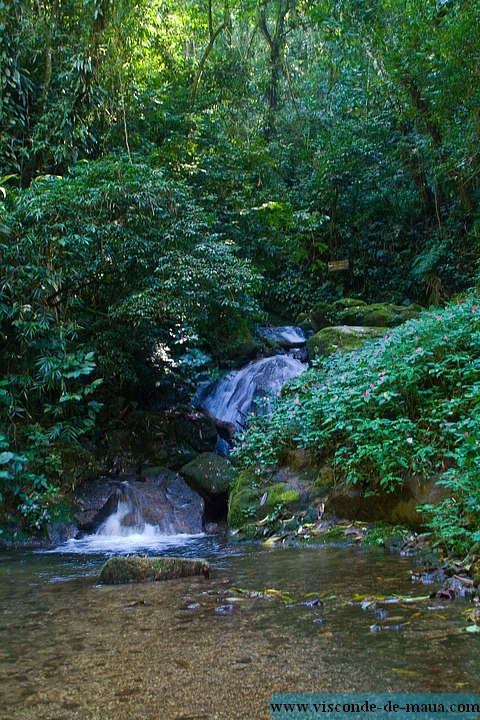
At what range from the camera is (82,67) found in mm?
10125

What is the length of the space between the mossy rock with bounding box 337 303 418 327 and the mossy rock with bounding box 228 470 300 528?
24.0ft

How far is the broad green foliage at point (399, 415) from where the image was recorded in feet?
17.0

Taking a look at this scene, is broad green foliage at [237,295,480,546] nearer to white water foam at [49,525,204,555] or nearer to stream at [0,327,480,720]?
stream at [0,327,480,720]

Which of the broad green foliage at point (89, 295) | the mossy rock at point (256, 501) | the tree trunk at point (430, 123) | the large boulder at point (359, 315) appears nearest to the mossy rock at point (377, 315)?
the large boulder at point (359, 315)

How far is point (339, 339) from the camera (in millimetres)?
10672

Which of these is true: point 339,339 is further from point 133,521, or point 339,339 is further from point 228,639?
point 228,639

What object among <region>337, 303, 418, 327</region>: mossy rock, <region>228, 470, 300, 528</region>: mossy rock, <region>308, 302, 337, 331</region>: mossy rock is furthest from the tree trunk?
<region>228, 470, 300, 528</region>: mossy rock

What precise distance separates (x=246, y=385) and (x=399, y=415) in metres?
5.77

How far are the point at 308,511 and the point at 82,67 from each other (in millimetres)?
8774

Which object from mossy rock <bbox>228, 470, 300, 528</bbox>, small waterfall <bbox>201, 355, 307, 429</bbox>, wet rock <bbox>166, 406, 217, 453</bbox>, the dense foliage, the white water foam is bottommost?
Answer: the white water foam

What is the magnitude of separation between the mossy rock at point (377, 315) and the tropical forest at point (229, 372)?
0.07 m

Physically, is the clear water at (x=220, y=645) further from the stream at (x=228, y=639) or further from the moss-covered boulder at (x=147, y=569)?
the moss-covered boulder at (x=147, y=569)

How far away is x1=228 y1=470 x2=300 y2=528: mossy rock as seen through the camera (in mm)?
6383

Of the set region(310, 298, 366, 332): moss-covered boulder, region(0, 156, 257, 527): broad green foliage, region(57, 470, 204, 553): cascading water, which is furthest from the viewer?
region(310, 298, 366, 332): moss-covered boulder
